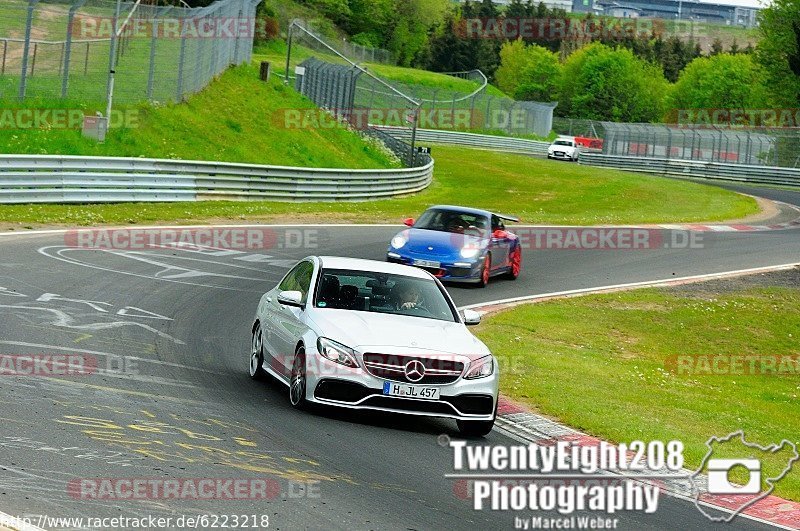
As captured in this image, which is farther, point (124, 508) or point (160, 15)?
point (160, 15)

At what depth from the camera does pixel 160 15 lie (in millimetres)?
34781

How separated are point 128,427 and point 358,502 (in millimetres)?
2182

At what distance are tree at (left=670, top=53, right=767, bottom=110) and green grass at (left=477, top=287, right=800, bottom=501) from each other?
123592mm

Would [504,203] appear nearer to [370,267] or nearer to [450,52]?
[370,267]

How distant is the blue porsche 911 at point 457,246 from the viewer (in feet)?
69.1

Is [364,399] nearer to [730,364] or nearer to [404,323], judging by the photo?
[404,323]

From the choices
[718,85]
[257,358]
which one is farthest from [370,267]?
[718,85]

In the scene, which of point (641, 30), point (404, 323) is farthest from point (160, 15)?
point (641, 30)

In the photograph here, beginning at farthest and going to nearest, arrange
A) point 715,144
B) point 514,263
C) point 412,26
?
point 412,26, point 715,144, point 514,263

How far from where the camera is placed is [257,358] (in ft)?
40.0

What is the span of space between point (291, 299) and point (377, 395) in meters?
1.51

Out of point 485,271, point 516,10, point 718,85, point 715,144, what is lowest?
point 715,144

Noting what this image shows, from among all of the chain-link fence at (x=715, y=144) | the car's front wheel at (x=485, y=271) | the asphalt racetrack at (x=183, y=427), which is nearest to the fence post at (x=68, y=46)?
the asphalt racetrack at (x=183, y=427)

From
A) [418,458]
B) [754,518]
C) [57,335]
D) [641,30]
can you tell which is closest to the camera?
[754,518]
